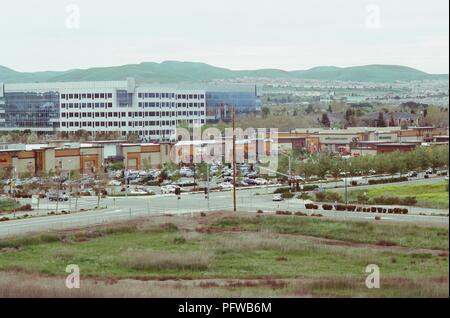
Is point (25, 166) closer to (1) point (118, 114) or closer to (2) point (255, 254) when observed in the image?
(2) point (255, 254)

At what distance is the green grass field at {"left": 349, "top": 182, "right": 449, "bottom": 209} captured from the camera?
1625 cm

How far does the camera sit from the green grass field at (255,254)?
845 cm

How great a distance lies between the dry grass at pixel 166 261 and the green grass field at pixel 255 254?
13 mm

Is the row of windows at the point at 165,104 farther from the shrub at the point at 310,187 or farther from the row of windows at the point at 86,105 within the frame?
the shrub at the point at 310,187

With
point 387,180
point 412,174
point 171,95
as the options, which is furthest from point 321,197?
point 171,95

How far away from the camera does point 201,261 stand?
10297mm

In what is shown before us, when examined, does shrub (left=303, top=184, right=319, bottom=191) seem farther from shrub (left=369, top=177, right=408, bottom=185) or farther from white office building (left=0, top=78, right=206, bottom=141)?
white office building (left=0, top=78, right=206, bottom=141)

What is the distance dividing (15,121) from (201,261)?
33684 mm

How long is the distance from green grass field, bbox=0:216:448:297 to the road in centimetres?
107

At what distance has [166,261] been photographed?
33.7 feet

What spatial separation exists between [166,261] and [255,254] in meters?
1.51

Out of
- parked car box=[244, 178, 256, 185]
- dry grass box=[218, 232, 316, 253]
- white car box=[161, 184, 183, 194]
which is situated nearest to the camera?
dry grass box=[218, 232, 316, 253]

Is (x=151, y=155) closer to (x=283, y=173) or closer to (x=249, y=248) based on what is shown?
(x=283, y=173)

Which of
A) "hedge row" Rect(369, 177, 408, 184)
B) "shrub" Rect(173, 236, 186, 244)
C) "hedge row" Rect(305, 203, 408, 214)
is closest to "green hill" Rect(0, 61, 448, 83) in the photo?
"hedge row" Rect(369, 177, 408, 184)
